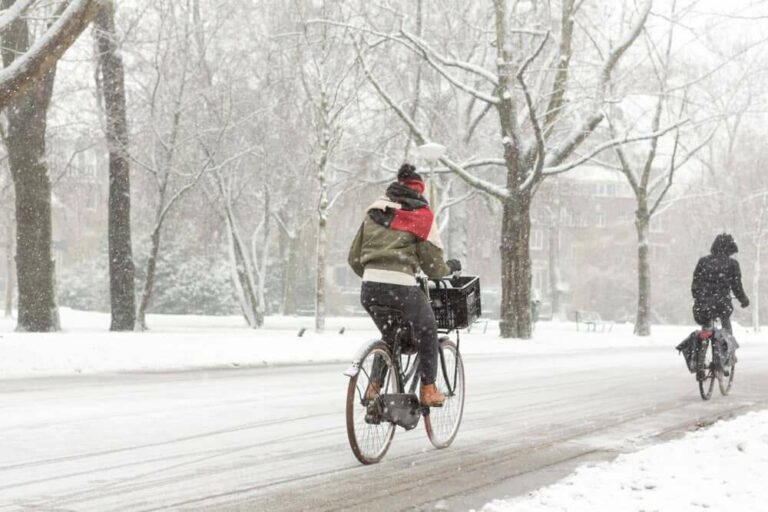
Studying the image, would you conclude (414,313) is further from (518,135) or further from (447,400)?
(518,135)

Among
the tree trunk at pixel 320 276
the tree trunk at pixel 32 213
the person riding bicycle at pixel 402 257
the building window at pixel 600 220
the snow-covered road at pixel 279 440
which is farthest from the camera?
the building window at pixel 600 220

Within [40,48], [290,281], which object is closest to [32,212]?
[40,48]

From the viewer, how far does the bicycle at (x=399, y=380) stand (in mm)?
6703

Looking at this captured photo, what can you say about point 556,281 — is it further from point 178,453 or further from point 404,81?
point 178,453

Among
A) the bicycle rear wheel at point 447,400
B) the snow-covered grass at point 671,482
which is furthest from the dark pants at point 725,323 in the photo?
the bicycle rear wheel at point 447,400

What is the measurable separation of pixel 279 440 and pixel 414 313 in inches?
71.6

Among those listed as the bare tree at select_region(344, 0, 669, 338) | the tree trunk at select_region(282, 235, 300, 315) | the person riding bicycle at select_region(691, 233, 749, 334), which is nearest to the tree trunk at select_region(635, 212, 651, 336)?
the bare tree at select_region(344, 0, 669, 338)

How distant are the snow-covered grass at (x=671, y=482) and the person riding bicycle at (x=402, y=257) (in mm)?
1481

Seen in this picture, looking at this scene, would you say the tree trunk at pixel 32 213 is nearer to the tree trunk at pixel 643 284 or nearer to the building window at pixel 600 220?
the tree trunk at pixel 643 284

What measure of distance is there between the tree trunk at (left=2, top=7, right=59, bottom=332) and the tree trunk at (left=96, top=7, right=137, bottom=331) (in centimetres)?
354

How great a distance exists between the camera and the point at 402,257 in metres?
6.83

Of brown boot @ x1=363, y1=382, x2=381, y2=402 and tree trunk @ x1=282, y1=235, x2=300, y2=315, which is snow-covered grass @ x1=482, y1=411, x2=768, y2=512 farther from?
tree trunk @ x1=282, y1=235, x2=300, y2=315

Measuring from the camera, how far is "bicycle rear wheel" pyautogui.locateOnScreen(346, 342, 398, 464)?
661 centimetres

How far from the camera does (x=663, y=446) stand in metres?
7.61
